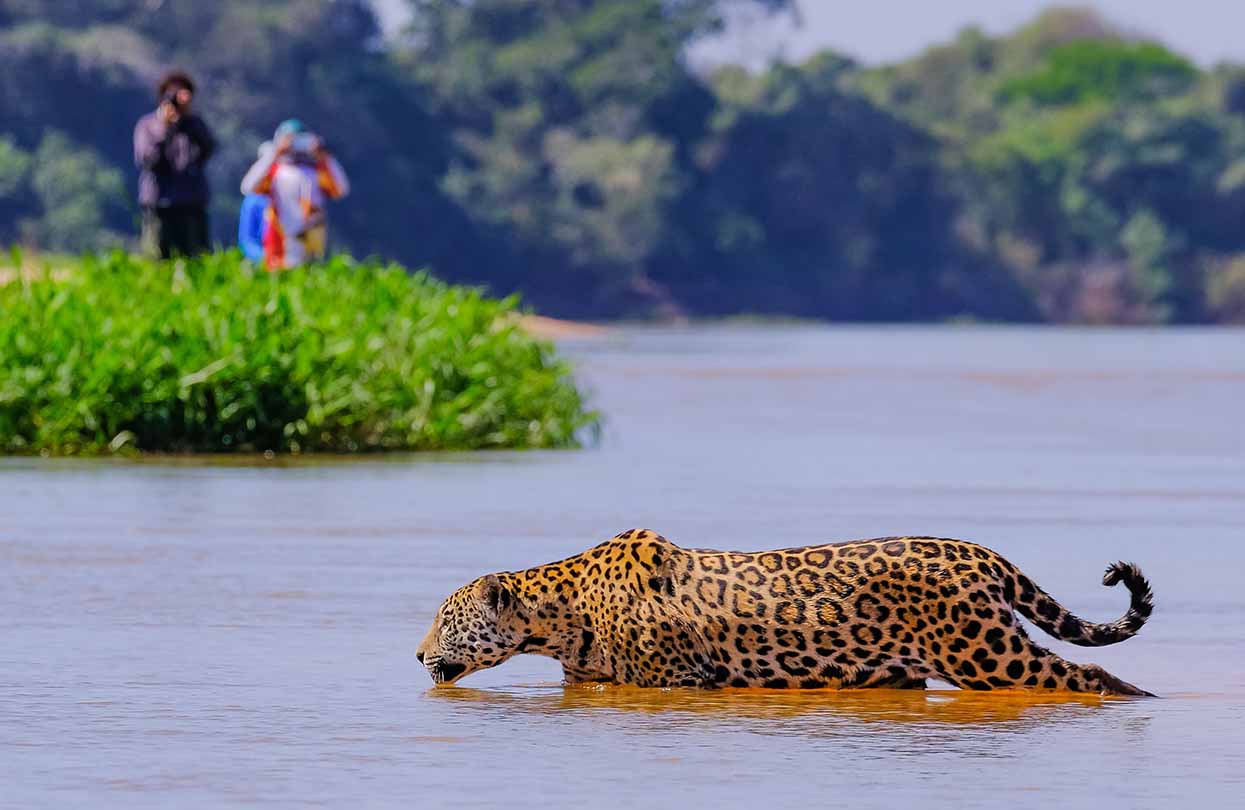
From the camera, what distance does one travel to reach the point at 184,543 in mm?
12633

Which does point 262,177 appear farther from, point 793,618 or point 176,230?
point 793,618

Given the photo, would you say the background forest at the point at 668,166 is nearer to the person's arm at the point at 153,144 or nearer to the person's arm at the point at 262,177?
the person's arm at the point at 262,177

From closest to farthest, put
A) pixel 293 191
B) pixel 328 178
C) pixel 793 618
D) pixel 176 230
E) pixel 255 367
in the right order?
pixel 793 618
pixel 255 367
pixel 176 230
pixel 293 191
pixel 328 178

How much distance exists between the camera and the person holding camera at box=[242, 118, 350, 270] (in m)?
23.3

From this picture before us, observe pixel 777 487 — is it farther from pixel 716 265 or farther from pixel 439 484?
pixel 716 265

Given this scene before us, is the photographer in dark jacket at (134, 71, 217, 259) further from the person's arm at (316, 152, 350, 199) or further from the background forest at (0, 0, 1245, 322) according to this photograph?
the background forest at (0, 0, 1245, 322)

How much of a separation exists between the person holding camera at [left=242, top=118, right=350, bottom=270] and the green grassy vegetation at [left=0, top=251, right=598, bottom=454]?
295cm

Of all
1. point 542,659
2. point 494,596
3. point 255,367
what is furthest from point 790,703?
point 255,367

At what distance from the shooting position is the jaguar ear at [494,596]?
26.8 feet

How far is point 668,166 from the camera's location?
92812 mm

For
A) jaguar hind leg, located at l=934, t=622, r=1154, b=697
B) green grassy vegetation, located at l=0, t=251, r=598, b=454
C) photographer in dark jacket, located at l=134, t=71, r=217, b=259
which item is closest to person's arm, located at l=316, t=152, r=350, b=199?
photographer in dark jacket, located at l=134, t=71, r=217, b=259

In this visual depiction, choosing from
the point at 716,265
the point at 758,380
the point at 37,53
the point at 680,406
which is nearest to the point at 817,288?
the point at 716,265

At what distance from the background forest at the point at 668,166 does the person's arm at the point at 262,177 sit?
2272 inches

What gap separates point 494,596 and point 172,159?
14.2 meters
